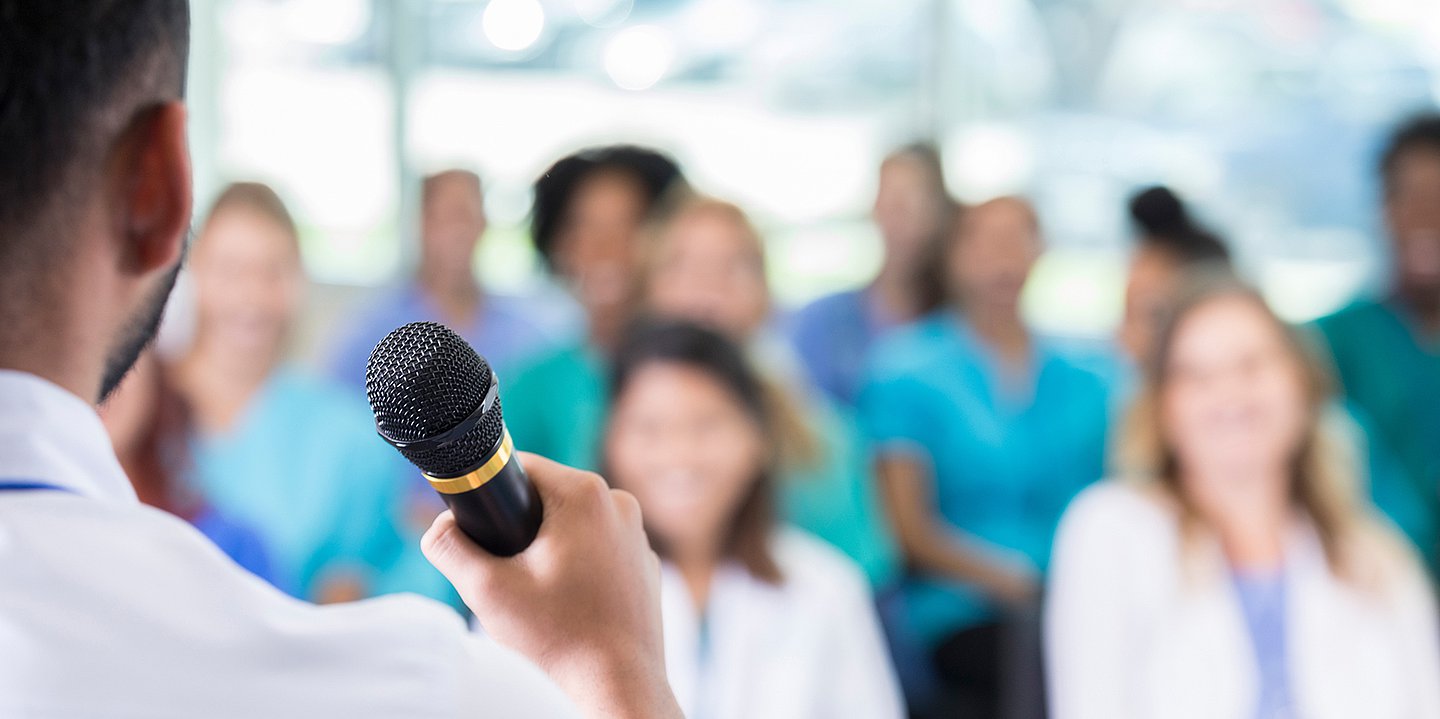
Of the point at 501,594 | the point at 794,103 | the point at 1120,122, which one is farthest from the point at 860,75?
the point at 501,594

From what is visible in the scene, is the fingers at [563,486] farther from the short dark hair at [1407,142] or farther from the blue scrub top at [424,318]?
the short dark hair at [1407,142]

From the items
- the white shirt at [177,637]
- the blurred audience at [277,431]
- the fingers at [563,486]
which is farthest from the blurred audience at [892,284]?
the white shirt at [177,637]

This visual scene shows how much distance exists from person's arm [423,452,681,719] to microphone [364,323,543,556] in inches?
0.5

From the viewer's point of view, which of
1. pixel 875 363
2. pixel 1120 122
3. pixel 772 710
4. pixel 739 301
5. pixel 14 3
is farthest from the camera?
pixel 1120 122

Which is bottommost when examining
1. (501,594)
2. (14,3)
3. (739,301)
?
(739,301)

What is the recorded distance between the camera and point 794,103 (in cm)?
333

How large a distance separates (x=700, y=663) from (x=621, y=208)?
975 mm

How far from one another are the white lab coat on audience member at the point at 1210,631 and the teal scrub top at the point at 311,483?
871mm

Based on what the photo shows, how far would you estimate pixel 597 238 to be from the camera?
7.40 ft

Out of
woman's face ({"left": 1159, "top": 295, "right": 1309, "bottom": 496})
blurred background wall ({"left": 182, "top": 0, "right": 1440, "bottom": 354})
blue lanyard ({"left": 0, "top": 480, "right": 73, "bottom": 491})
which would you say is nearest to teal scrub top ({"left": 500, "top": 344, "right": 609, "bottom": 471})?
woman's face ({"left": 1159, "top": 295, "right": 1309, "bottom": 496})

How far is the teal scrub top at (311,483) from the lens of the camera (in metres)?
1.85

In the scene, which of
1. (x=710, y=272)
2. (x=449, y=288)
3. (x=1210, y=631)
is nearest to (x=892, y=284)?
(x=710, y=272)

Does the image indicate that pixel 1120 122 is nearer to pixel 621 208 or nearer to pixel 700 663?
pixel 621 208

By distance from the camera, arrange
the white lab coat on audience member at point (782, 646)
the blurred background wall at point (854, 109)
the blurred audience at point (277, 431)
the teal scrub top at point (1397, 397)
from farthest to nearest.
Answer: the blurred background wall at point (854, 109)
the teal scrub top at point (1397, 397)
the blurred audience at point (277, 431)
the white lab coat on audience member at point (782, 646)
